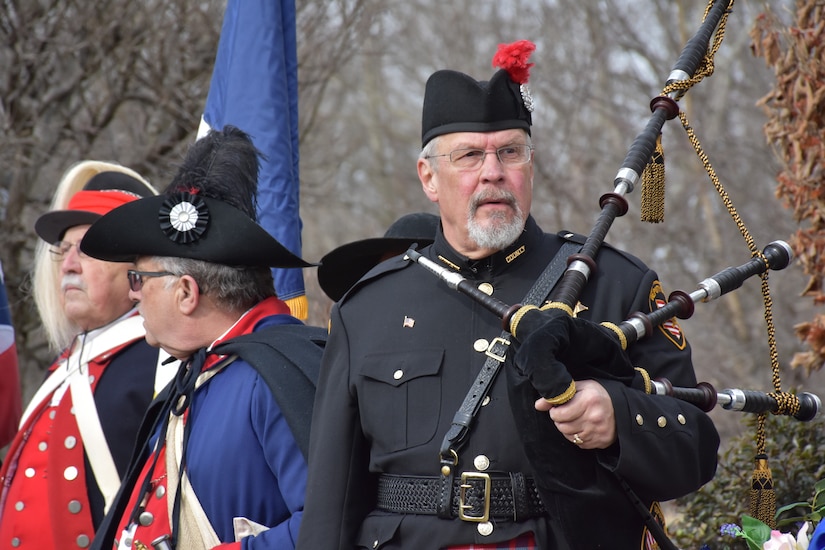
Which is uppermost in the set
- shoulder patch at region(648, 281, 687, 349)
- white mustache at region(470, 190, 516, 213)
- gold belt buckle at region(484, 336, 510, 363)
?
white mustache at region(470, 190, 516, 213)

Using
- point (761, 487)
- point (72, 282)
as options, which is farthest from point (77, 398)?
point (761, 487)

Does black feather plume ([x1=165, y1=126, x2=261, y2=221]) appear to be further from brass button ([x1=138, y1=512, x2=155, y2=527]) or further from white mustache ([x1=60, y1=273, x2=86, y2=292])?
brass button ([x1=138, y1=512, x2=155, y2=527])

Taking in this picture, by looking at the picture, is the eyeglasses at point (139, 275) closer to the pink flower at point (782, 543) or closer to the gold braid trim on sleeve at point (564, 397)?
the gold braid trim on sleeve at point (564, 397)

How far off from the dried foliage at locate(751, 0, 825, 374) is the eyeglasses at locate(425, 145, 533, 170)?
207cm

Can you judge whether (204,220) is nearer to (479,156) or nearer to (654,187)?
(479,156)

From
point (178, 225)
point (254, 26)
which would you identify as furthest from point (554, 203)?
point (178, 225)

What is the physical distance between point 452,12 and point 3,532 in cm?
1285

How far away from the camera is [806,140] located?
17.0ft

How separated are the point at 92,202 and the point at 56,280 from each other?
409 mm

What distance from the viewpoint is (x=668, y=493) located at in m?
3.04

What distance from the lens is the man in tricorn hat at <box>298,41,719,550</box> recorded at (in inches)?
117

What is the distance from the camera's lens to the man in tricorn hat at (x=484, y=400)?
2984 millimetres

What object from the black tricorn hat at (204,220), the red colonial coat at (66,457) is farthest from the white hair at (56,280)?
the black tricorn hat at (204,220)

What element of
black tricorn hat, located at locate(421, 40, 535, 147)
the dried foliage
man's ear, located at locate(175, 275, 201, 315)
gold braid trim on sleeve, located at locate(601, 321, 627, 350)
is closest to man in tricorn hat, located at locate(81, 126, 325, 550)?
man's ear, located at locate(175, 275, 201, 315)
